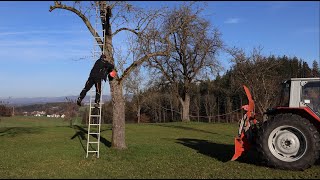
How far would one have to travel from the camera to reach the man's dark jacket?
1209 cm

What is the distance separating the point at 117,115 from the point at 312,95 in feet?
21.1

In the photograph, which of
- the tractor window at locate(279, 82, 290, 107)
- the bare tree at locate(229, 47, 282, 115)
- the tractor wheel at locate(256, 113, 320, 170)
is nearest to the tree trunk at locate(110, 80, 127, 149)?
the tractor wheel at locate(256, 113, 320, 170)

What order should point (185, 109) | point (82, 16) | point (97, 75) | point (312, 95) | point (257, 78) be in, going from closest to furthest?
point (312, 95) → point (97, 75) → point (82, 16) → point (257, 78) → point (185, 109)

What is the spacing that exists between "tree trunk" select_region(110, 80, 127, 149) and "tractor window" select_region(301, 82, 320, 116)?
6.12 metres

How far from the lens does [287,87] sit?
10281 mm

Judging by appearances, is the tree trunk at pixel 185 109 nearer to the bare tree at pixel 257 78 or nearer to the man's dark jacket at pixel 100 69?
the bare tree at pixel 257 78

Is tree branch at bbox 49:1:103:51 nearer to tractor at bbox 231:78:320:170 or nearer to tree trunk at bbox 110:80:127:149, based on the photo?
tree trunk at bbox 110:80:127:149

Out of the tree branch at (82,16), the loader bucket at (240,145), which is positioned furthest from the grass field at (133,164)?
the tree branch at (82,16)

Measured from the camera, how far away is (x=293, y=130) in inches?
388

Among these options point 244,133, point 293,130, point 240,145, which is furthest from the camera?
point 244,133

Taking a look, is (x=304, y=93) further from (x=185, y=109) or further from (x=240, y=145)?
(x=185, y=109)

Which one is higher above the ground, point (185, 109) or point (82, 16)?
point (82, 16)

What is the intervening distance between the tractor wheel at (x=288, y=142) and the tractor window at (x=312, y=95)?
48cm

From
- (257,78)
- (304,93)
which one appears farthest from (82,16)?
(257,78)
